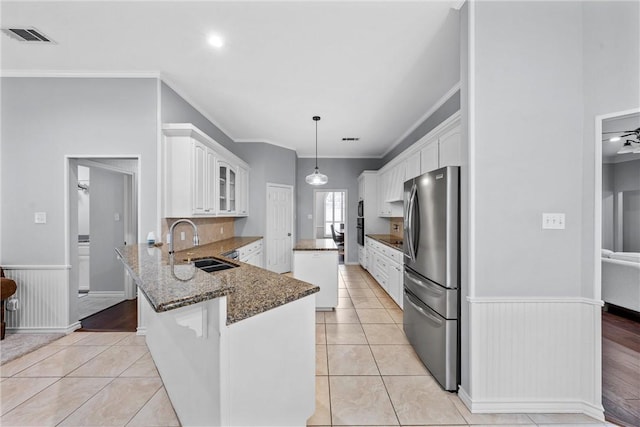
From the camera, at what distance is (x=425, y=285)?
7.31 ft

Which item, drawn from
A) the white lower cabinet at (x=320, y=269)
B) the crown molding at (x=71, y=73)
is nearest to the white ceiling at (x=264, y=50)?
the crown molding at (x=71, y=73)

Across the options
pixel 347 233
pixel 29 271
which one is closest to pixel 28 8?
pixel 29 271

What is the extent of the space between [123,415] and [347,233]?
546cm

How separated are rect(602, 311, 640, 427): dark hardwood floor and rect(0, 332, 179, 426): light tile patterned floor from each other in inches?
119

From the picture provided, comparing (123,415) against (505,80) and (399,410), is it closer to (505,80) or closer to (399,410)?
(399,410)

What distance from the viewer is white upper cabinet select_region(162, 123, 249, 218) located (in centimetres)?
293

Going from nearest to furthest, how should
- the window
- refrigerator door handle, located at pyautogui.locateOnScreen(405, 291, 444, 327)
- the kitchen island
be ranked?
refrigerator door handle, located at pyautogui.locateOnScreen(405, 291, 444, 327) → the kitchen island → the window

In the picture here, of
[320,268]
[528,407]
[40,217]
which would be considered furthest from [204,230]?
[528,407]

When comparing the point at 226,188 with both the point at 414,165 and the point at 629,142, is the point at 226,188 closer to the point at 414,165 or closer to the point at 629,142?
the point at 414,165

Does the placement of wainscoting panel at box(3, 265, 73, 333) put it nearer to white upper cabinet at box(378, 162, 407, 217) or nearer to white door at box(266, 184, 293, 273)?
white door at box(266, 184, 293, 273)

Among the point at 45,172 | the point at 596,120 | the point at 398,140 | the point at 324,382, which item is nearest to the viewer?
the point at 596,120

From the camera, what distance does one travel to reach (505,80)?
5.78ft

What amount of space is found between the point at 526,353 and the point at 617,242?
1443 millimetres

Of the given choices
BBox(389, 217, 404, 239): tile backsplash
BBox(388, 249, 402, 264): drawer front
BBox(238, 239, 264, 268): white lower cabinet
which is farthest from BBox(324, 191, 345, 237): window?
BBox(388, 249, 402, 264): drawer front
